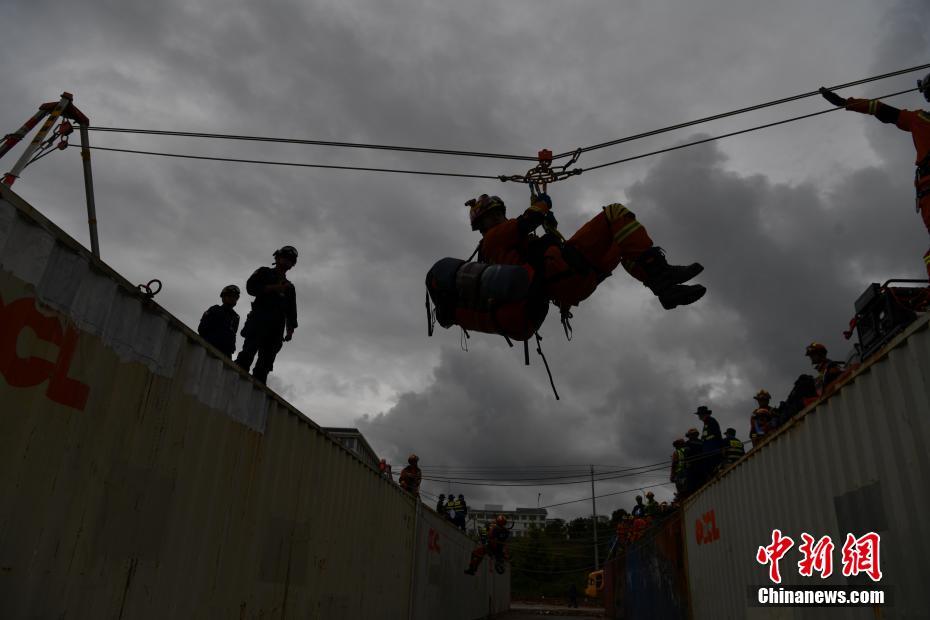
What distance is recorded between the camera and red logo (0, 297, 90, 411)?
3.06 meters

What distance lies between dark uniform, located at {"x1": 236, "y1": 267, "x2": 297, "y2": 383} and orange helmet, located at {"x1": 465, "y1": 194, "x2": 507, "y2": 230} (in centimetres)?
237

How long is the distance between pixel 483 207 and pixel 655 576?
1038 cm

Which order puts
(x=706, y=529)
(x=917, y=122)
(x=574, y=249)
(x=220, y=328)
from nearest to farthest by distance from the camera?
(x=574, y=249) < (x=917, y=122) < (x=220, y=328) < (x=706, y=529)

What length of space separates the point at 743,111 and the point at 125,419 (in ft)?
20.4

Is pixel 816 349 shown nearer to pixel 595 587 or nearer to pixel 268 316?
pixel 268 316

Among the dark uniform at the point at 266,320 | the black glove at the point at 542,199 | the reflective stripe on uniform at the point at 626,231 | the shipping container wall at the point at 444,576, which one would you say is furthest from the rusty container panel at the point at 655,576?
the dark uniform at the point at 266,320

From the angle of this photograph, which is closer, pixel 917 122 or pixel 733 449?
pixel 917 122

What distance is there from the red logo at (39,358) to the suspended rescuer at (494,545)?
1593 centimetres

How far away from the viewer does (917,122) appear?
223 inches

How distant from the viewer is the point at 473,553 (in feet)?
59.7

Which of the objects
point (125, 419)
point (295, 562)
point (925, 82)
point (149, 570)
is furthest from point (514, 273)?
point (925, 82)

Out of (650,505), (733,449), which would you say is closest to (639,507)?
(650,505)

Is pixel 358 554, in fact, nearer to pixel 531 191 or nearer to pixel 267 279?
pixel 267 279

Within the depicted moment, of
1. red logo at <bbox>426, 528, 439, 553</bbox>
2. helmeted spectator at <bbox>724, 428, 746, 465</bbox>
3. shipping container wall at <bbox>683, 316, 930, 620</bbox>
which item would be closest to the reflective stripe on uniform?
shipping container wall at <bbox>683, 316, 930, 620</bbox>
